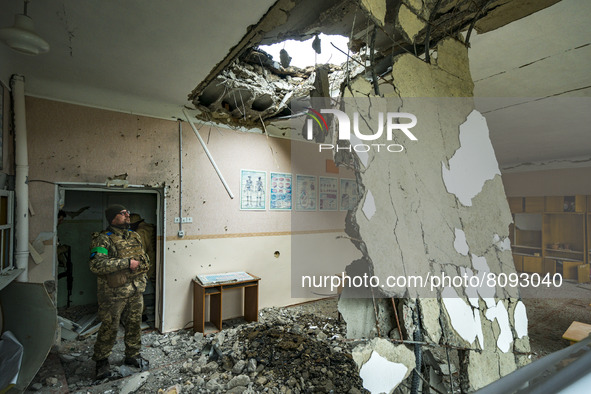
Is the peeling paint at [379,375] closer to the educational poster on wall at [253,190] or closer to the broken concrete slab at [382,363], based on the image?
the broken concrete slab at [382,363]

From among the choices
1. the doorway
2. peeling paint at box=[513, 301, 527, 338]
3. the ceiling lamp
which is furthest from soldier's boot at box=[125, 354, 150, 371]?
peeling paint at box=[513, 301, 527, 338]

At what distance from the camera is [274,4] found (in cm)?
151

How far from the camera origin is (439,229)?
1.45 metres

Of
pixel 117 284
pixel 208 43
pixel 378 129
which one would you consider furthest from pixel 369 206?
pixel 117 284

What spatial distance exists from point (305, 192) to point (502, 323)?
3077mm

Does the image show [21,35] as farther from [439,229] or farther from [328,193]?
[328,193]

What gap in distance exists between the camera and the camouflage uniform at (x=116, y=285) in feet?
7.68

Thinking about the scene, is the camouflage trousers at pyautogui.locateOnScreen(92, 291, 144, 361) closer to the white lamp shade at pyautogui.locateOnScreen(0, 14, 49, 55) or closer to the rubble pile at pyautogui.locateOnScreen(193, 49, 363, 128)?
the white lamp shade at pyautogui.locateOnScreen(0, 14, 49, 55)

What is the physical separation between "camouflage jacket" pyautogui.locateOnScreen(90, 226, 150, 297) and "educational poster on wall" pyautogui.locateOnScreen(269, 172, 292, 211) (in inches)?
72.3

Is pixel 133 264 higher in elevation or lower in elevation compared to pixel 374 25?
lower

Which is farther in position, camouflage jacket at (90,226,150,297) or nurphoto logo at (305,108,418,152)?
camouflage jacket at (90,226,150,297)

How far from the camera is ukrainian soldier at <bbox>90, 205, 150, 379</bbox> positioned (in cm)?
233

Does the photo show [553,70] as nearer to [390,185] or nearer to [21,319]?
[390,185]

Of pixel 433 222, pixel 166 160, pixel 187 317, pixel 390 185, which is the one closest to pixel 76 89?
pixel 166 160
